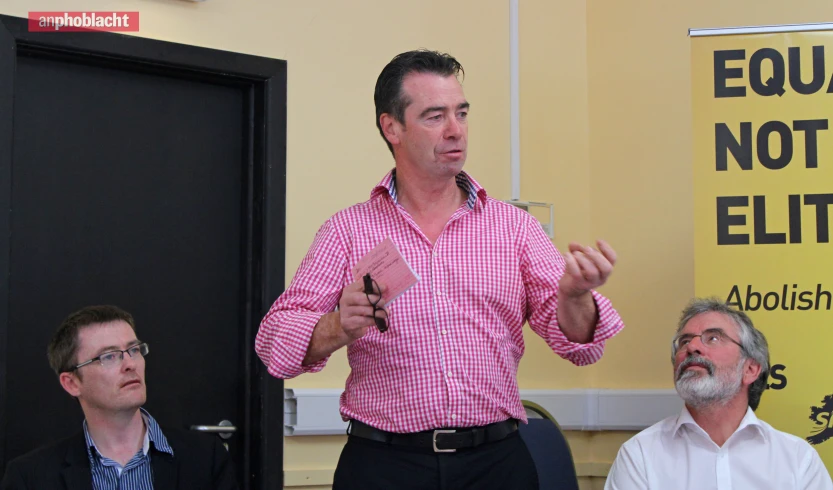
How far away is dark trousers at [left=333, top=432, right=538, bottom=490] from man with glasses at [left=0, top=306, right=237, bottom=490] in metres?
0.88

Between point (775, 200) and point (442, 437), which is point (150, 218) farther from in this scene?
point (775, 200)

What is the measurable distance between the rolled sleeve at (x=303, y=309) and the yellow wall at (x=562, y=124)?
1.44 m

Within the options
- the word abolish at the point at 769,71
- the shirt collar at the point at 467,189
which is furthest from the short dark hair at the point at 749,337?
the shirt collar at the point at 467,189

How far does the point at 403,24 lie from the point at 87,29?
1285 mm

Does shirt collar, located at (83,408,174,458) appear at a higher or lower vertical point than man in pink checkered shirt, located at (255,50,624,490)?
lower

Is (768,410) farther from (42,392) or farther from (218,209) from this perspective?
(42,392)

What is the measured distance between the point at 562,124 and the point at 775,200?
3.96 feet

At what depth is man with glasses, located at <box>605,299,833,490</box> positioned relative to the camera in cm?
286

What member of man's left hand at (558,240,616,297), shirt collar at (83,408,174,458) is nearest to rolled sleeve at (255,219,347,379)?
man's left hand at (558,240,616,297)

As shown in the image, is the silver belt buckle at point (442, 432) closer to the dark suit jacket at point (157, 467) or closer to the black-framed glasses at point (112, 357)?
the dark suit jacket at point (157, 467)

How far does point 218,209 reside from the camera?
3.54 metres

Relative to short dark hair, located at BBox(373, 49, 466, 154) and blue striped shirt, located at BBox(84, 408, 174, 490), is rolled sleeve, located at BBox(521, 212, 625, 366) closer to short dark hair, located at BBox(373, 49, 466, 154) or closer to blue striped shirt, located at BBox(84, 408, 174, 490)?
short dark hair, located at BBox(373, 49, 466, 154)

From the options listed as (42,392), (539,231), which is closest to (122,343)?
(42,392)

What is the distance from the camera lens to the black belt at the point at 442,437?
77.1 inches
